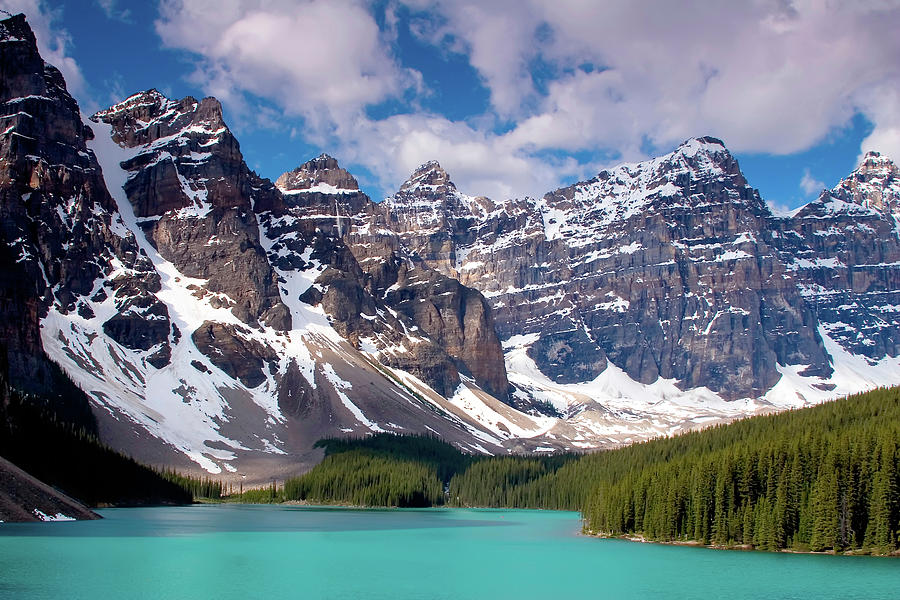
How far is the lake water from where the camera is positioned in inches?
2677

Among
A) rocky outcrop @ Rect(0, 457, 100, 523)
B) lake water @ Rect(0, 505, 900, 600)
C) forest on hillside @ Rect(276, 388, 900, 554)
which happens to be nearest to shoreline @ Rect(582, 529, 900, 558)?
forest on hillside @ Rect(276, 388, 900, 554)

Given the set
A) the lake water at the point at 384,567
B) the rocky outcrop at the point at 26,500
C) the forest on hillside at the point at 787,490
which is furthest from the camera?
the rocky outcrop at the point at 26,500

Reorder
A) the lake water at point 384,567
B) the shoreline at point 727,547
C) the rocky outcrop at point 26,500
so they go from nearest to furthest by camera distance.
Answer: the lake water at point 384,567, the shoreline at point 727,547, the rocky outcrop at point 26,500

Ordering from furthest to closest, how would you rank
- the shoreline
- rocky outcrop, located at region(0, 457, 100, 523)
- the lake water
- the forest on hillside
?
rocky outcrop, located at region(0, 457, 100, 523), the forest on hillside, the shoreline, the lake water

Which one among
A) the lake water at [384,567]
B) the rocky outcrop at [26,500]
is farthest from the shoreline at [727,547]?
the rocky outcrop at [26,500]

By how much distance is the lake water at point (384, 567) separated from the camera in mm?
68000

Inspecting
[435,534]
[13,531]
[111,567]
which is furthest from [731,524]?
[13,531]

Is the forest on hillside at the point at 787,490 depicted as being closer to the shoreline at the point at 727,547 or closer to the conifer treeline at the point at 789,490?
the conifer treeline at the point at 789,490

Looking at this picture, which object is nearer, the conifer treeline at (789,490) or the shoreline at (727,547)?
the shoreline at (727,547)

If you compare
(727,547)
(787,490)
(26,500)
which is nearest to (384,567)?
(727,547)

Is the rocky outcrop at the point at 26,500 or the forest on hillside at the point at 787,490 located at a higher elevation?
the forest on hillside at the point at 787,490

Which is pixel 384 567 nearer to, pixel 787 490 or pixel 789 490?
pixel 787 490

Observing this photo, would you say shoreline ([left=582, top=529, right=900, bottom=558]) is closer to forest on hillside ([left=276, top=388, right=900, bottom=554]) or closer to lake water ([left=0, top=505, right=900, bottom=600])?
forest on hillside ([left=276, top=388, right=900, bottom=554])

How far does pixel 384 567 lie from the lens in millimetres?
84125
